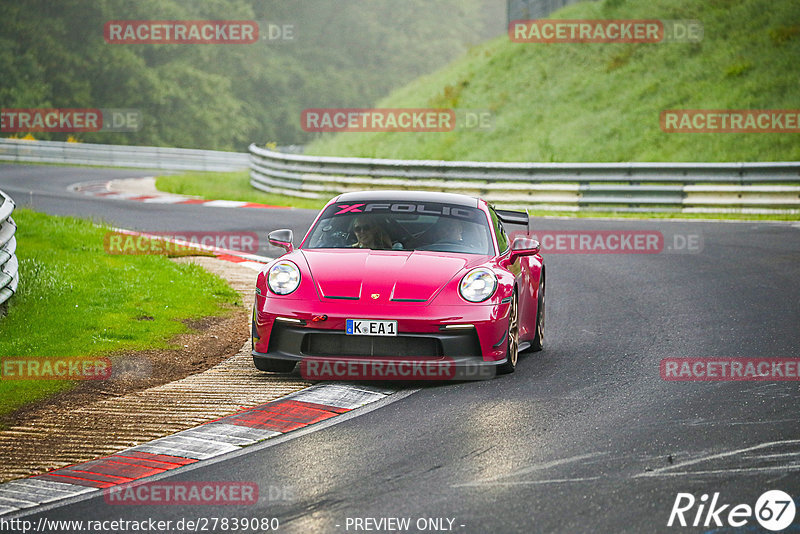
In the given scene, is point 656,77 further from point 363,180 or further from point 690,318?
point 690,318

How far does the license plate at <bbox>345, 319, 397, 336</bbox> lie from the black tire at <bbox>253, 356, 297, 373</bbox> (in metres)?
0.75

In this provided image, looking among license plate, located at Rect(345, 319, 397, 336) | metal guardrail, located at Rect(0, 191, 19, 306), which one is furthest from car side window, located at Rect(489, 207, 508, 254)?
metal guardrail, located at Rect(0, 191, 19, 306)

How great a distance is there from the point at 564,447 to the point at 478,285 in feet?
6.76

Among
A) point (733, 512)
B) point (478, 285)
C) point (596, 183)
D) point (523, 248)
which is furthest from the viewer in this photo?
point (596, 183)

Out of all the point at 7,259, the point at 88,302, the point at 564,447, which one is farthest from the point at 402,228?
the point at 7,259

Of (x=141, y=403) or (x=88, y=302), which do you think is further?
(x=88, y=302)

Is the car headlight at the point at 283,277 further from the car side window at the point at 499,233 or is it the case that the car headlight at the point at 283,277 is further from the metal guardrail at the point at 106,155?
the metal guardrail at the point at 106,155

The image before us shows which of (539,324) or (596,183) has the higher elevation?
(596,183)

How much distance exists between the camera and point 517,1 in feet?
158

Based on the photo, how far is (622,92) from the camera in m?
32.0

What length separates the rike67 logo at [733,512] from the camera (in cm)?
494

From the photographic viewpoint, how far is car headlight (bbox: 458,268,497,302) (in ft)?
26.0

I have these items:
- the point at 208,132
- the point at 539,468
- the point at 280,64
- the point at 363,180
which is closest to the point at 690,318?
the point at 539,468

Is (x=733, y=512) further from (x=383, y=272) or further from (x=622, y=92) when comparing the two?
(x=622, y=92)
